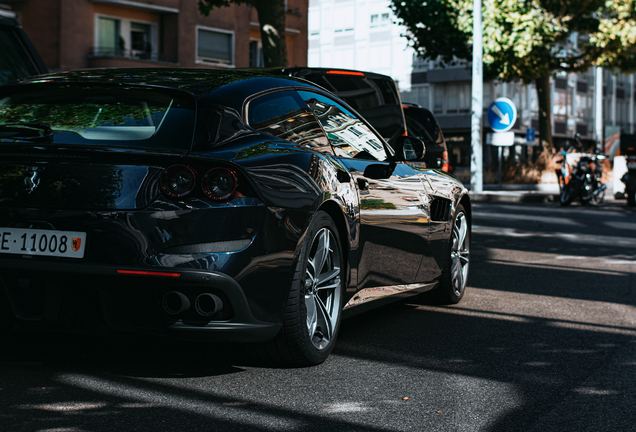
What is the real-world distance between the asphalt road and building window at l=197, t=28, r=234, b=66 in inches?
1279

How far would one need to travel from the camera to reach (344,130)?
511 centimetres

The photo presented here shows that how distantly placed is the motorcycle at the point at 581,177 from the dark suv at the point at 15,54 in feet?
48.9

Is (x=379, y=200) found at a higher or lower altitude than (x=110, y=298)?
higher

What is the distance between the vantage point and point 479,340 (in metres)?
5.18

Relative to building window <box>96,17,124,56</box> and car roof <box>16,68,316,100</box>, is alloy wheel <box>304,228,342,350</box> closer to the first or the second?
car roof <box>16,68,316,100</box>

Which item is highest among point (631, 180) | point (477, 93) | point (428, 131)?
point (477, 93)

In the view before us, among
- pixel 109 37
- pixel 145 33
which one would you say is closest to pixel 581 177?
pixel 109 37

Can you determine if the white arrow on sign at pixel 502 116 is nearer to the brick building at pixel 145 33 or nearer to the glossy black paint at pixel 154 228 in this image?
the brick building at pixel 145 33

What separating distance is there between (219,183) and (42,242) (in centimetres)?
78

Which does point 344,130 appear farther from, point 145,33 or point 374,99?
point 145,33

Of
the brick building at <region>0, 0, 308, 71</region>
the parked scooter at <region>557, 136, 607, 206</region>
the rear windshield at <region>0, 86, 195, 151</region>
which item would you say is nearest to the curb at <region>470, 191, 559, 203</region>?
the parked scooter at <region>557, 136, 607, 206</region>

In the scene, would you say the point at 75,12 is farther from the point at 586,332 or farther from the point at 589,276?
the point at 586,332

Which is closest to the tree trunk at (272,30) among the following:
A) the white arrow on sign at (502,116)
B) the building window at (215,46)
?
the white arrow on sign at (502,116)

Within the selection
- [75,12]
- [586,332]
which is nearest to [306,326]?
[586,332]
